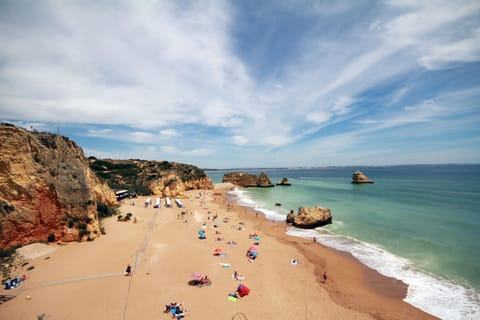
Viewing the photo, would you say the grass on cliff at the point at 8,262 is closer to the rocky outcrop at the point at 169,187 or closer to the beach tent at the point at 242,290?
the beach tent at the point at 242,290

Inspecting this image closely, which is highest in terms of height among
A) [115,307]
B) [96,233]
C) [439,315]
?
[96,233]

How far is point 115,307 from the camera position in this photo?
10.3 metres

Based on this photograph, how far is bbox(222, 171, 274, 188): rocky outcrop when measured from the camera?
271ft

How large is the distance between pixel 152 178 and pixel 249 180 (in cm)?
4298

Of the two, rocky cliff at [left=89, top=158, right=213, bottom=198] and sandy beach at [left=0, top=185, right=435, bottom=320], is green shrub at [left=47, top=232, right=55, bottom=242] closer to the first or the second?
sandy beach at [left=0, top=185, right=435, bottom=320]

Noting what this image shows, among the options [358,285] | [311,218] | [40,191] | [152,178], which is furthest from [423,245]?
[152,178]

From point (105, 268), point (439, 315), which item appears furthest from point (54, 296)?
point (439, 315)

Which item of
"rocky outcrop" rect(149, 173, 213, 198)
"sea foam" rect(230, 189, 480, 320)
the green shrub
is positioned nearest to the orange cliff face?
the green shrub

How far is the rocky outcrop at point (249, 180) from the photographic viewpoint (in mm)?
82688

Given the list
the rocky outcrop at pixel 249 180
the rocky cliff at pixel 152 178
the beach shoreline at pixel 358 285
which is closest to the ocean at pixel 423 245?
the beach shoreline at pixel 358 285

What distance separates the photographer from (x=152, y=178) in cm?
5347

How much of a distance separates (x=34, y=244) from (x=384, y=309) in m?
22.7

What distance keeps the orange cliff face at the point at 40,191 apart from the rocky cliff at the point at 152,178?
27.3 metres

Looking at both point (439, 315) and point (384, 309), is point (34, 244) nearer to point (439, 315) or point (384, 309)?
point (384, 309)
